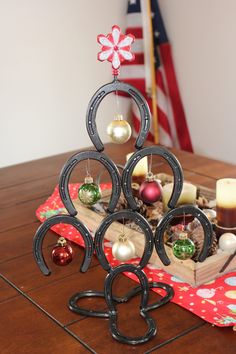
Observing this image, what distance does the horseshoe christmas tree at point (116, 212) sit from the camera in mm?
977

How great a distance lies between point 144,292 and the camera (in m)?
1.05

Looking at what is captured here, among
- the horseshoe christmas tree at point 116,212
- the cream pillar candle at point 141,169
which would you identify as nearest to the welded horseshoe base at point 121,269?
the horseshoe christmas tree at point 116,212

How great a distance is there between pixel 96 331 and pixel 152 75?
247 cm

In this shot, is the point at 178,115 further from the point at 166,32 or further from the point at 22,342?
the point at 22,342

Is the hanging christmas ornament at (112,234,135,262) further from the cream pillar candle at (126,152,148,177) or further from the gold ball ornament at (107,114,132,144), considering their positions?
the cream pillar candle at (126,152,148,177)

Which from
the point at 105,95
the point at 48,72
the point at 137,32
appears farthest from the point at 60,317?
the point at 137,32

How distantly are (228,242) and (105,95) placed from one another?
1.48 ft

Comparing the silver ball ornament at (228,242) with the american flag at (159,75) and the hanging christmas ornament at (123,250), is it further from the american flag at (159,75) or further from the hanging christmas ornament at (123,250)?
the american flag at (159,75)

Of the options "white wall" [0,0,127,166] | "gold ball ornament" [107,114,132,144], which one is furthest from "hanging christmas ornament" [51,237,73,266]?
"white wall" [0,0,127,166]

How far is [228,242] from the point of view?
46.8 inches

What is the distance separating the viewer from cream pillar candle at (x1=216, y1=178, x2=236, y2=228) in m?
1.25

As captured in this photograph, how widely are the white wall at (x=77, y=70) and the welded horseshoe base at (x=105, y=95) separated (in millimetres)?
2074

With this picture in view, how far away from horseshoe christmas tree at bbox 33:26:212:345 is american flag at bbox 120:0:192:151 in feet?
7.50

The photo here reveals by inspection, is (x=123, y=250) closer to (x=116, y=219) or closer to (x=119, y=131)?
(x=116, y=219)
